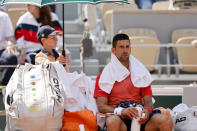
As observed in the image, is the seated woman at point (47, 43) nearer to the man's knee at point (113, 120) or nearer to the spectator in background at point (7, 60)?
the man's knee at point (113, 120)

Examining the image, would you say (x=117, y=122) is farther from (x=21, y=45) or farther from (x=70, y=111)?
(x=21, y=45)

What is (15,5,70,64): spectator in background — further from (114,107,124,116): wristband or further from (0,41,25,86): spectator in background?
(114,107,124,116): wristband

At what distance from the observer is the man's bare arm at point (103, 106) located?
5.06 m

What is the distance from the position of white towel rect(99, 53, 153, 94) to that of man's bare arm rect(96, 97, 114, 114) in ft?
0.30

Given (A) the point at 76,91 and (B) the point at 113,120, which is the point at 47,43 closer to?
(A) the point at 76,91

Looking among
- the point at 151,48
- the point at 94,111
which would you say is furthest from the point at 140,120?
the point at 151,48

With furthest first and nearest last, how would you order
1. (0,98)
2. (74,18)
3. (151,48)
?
(74,18) → (151,48) → (0,98)

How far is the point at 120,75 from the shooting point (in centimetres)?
525

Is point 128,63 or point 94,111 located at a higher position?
point 128,63

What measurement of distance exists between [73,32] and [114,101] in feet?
15.3

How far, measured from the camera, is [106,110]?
16.6ft

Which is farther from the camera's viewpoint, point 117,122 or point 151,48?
point 151,48

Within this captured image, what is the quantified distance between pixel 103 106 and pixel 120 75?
0.36 m

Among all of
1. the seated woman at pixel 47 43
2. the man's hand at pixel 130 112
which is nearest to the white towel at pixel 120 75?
the man's hand at pixel 130 112
